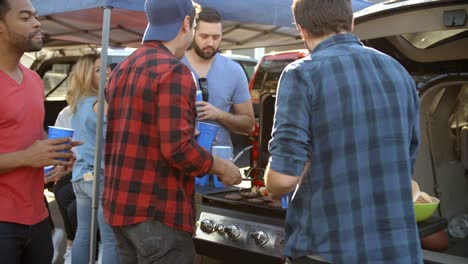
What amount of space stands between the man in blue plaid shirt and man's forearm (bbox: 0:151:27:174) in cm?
118

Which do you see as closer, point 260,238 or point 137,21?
point 260,238

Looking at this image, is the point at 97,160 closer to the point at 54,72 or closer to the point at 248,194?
the point at 248,194

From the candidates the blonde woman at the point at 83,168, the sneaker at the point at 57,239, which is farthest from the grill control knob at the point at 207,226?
the sneaker at the point at 57,239

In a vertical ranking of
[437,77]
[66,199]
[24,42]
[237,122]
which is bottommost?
[66,199]

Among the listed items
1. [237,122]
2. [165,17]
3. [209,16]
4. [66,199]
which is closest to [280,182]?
[165,17]

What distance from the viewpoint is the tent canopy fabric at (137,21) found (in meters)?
4.22

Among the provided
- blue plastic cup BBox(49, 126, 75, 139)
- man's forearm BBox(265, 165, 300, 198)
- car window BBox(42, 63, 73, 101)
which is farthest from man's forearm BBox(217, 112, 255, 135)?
car window BBox(42, 63, 73, 101)

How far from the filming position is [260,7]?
462 centimetres

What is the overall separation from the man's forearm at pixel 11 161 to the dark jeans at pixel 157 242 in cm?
57

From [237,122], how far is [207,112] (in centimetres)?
38

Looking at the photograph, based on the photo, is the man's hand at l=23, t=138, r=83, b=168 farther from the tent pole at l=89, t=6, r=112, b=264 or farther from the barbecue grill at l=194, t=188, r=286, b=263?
the barbecue grill at l=194, t=188, r=286, b=263

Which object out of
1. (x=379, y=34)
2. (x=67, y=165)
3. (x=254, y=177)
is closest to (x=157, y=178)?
(x=67, y=165)

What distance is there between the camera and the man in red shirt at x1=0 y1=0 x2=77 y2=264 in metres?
2.41

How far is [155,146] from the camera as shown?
2223mm
